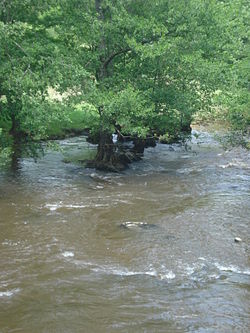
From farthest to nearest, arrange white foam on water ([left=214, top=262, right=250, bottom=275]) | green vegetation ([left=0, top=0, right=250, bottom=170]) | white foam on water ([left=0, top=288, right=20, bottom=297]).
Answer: green vegetation ([left=0, top=0, right=250, bottom=170])
white foam on water ([left=214, top=262, right=250, bottom=275])
white foam on water ([left=0, top=288, right=20, bottom=297])

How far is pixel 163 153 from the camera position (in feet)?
100

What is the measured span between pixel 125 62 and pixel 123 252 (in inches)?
553

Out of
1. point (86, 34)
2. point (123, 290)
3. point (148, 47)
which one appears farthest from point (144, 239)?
point (86, 34)

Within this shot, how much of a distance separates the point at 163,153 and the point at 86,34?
1092cm

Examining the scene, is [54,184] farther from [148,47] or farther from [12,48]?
[148,47]

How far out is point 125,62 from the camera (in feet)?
80.5

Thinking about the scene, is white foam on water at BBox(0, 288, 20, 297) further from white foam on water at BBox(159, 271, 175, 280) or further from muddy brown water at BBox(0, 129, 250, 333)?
white foam on water at BBox(159, 271, 175, 280)

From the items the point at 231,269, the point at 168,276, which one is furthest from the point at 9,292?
the point at 231,269

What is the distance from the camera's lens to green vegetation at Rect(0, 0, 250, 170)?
20297 millimetres

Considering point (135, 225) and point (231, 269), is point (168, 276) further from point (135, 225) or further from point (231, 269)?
point (135, 225)

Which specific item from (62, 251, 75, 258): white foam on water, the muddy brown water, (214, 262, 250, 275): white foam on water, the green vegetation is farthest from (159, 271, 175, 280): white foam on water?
the green vegetation

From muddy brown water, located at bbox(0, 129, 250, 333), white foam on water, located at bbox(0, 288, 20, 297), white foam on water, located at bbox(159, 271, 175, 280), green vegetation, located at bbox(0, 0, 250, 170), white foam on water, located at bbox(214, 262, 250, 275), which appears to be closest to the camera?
muddy brown water, located at bbox(0, 129, 250, 333)

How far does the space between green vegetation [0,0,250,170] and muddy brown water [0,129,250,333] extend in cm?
286

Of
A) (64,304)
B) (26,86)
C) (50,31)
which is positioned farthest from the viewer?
(50,31)
